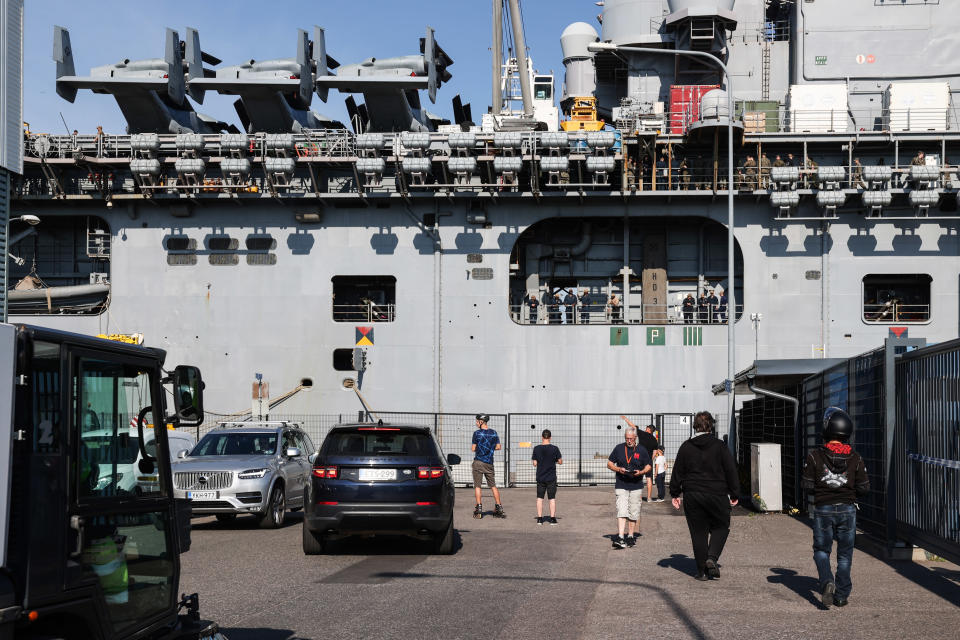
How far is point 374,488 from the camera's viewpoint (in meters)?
13.1

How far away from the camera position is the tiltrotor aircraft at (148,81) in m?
30.2

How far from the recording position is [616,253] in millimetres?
32500

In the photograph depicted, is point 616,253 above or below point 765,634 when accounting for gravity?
above

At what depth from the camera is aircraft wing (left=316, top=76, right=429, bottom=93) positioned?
2986 cm

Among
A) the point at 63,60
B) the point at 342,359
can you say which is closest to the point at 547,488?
the point at 342,359

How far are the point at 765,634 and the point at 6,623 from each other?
19.2ft

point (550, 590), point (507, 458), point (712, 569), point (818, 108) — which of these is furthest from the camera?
point (818, 108)

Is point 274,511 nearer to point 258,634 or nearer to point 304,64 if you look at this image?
point 258,634

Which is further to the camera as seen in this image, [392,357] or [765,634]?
[392,357]

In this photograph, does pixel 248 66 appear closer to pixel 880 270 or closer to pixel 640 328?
pixel 640 328

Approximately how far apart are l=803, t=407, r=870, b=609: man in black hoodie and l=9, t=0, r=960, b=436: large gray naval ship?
63.5 ft

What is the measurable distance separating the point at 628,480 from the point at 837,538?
219 inches

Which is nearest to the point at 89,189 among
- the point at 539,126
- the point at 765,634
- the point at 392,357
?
the point at 392,357

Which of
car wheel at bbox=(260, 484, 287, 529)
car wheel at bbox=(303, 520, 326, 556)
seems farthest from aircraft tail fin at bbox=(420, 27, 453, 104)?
car wheel at bbox=(303, 520, 326, 556)
